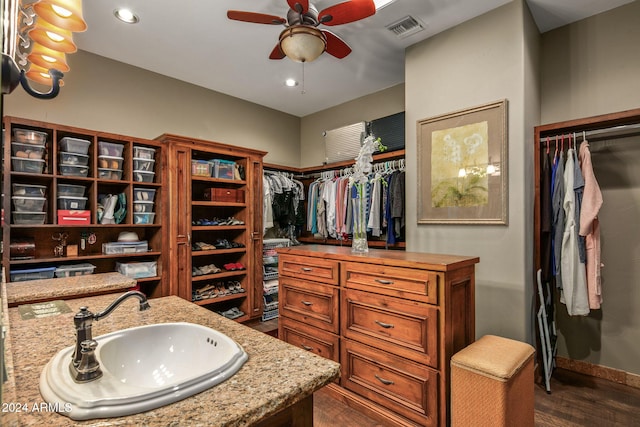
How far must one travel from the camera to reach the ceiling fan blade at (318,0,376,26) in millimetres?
1942

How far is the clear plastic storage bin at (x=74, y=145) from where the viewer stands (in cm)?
292

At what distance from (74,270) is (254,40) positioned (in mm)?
2631

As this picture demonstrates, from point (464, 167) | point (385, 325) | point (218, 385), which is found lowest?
point (385, 325)

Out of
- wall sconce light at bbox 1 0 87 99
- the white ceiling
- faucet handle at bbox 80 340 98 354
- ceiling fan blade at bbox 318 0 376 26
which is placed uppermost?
the white ceiling

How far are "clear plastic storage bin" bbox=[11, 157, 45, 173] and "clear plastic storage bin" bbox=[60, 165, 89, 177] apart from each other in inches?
5.7

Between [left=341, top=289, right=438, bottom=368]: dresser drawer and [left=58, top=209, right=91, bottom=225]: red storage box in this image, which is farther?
[left=58, top=209, right=91, bottom=225]: red storage box

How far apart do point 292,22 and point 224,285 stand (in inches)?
117

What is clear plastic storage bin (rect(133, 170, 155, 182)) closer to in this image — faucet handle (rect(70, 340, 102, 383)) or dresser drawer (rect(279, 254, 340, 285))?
dresser drawer (rect(279, 254, 340, 285))

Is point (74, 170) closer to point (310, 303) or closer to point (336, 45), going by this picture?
point (310, 303)

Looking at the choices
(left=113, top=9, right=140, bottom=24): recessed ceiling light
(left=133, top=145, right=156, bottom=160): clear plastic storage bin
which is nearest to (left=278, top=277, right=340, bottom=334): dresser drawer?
(left=133, top=145, right=156, bottom=160): clear plastic storage bin

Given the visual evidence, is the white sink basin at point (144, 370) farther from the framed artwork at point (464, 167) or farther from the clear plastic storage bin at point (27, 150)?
the clear plastic storage bin at point (27, 150)

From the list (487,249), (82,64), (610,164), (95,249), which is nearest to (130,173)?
(95,249)

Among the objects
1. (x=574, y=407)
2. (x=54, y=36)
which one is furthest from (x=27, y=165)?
(x=574, y=407)

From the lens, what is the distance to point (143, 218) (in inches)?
132
